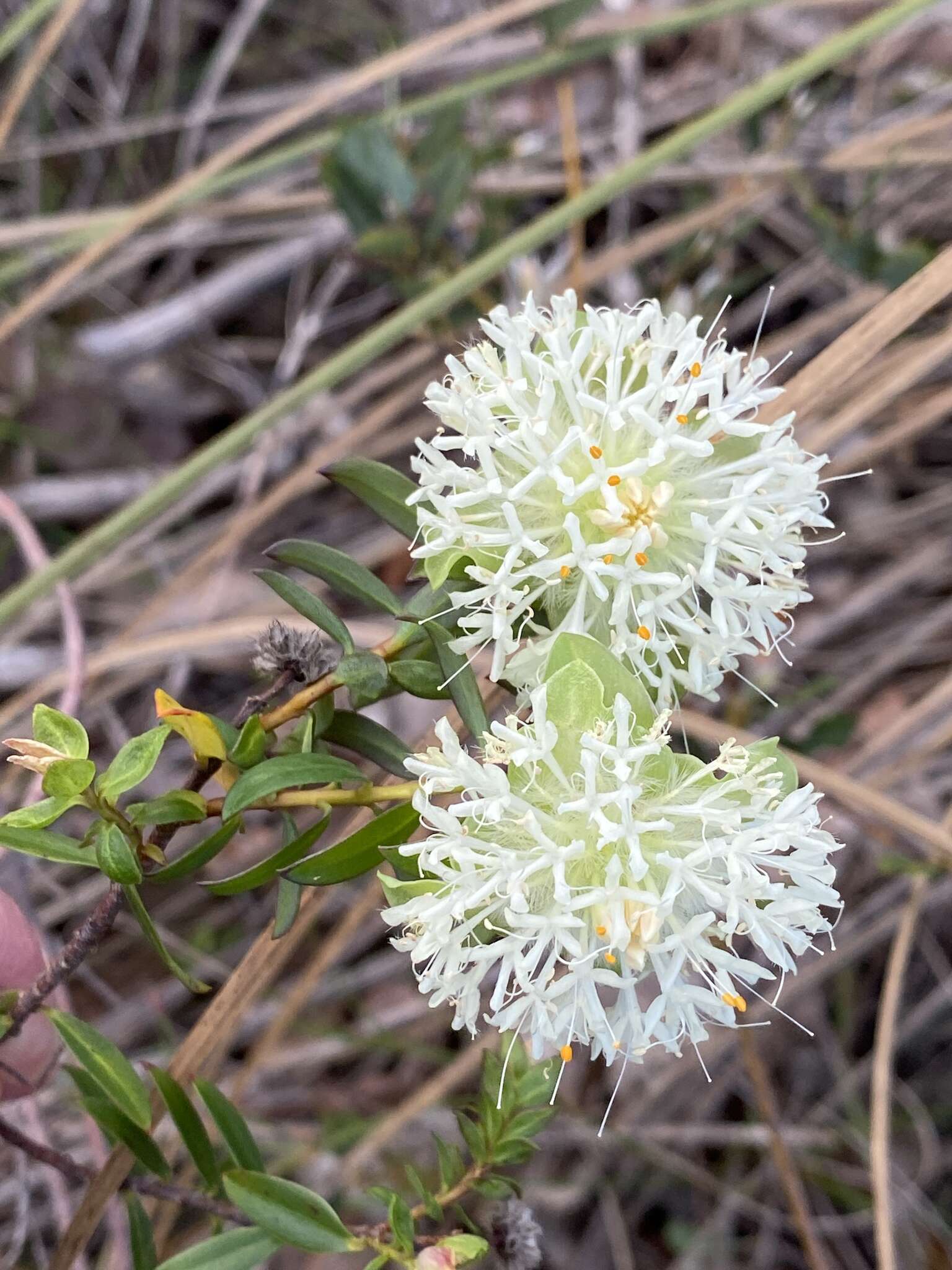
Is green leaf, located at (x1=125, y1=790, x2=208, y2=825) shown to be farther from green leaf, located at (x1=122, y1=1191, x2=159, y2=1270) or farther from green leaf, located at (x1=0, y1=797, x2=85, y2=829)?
green leaf, located at (x1=122, y1=1191, x2=159, y2=1270)

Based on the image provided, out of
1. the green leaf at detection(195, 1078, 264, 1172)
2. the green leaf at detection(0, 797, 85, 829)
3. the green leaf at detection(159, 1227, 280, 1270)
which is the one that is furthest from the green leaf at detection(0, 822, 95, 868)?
the green leaf at detection(159, 1227, 280, 1270)

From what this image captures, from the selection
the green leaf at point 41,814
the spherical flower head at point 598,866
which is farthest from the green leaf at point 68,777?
the spherical flower head at point 598,866

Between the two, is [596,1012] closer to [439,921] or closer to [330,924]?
[439,921]

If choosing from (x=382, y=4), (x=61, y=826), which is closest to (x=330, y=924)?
(x=61, y=826)

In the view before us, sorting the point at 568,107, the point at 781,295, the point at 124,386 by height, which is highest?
the point at 124,386

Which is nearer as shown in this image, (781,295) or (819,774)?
(819,774)
